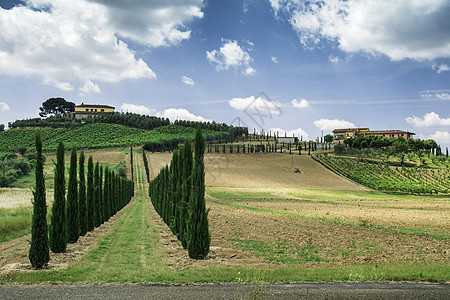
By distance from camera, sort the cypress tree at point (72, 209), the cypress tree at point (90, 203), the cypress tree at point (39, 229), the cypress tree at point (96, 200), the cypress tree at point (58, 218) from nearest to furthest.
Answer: the cypress tree at point (39, 229) → the cypress tree at point (58, 218) → the cypress tree at point (72, 209) → the cypress tree at point (90, 203) → the cypress tree at point (96, 200)

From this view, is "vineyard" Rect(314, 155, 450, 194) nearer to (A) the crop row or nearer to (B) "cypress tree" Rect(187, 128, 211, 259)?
(A) the crop row

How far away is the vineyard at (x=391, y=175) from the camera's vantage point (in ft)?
237

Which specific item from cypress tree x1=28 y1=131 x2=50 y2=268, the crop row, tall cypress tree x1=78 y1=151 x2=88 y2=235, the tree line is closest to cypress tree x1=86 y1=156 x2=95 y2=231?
the tree line

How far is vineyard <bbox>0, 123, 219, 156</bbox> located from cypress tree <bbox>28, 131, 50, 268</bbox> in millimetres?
112106


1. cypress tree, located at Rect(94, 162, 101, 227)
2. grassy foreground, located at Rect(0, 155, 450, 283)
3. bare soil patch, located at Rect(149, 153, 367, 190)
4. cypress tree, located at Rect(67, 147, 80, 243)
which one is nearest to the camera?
grassy foreground, located at Rect(0, 155, 450, 283)

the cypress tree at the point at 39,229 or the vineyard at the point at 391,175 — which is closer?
the cypress tree at the point at 39,229

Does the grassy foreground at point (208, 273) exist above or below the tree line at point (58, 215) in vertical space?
below

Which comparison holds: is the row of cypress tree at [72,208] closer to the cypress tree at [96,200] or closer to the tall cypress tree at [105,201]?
the cypress tree at [96,200]

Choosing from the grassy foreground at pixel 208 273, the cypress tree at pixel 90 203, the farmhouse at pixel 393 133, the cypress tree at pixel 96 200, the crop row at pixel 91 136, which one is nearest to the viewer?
the grassy foreground at pixel 208 273

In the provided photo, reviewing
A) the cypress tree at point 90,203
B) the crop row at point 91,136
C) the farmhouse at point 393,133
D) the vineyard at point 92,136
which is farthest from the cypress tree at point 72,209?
the farmhouse at point 393,133

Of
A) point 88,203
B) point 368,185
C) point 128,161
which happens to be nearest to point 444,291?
point 88,203

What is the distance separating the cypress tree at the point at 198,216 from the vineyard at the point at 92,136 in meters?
112

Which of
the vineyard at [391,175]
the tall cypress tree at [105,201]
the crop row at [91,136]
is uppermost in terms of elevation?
the crop row at [91,136]

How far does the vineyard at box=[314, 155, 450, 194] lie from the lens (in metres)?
72.2
